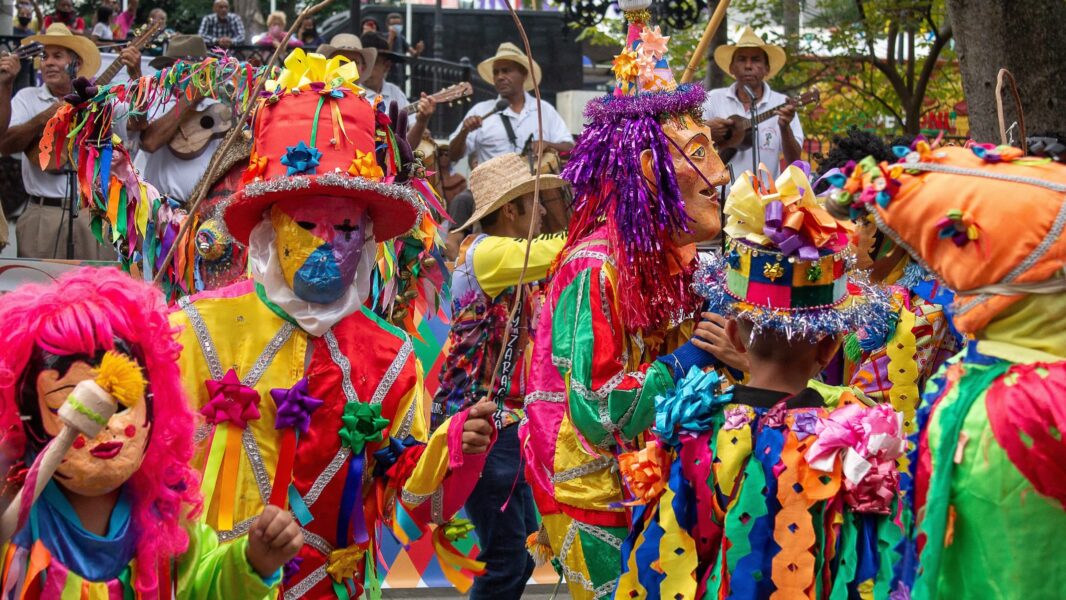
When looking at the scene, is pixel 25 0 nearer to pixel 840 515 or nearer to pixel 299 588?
pixel 299 588

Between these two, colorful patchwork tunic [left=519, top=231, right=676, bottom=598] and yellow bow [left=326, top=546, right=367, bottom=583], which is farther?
yellow bow [left=326, top=546, right=367, bottom=583]

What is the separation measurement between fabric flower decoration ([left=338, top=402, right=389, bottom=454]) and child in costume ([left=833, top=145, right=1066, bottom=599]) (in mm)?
2034

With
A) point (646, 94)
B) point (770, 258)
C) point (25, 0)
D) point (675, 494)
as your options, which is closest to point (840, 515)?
point (675, 494)

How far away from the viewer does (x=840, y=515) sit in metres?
3.63

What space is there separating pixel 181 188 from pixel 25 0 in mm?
9204

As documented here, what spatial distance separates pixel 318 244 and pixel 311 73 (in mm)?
690

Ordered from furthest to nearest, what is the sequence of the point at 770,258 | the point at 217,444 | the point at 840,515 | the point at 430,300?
the point at 430,300 → the point at 217,444 → the point at 770,258 → the point at 840,515

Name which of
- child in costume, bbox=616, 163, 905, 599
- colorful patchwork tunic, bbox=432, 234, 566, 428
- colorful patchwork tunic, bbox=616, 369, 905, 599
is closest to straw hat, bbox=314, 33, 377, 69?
colorful patchwork tunic, bbox=432, 234, 566, 428

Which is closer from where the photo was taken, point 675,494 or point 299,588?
point 675,494

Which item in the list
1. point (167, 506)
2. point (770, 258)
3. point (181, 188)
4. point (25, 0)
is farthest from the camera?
point (25, 0)

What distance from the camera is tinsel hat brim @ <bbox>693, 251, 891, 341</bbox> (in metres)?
3.81

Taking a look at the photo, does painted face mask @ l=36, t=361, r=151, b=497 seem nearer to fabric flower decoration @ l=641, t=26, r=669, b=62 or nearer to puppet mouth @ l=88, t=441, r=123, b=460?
puppet mouth @ l=88, t=441, r=123, b=460

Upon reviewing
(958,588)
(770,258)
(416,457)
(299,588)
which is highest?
(770,258)

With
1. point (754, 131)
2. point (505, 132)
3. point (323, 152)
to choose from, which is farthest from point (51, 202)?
point (323, 152)
